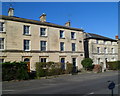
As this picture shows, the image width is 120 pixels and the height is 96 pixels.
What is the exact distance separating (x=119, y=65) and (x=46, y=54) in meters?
18.3

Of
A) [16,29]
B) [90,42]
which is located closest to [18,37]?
[16,29]

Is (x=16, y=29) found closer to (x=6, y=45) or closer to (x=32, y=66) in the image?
(x=6, y=45)

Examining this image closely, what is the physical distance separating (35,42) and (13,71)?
26.0 ft

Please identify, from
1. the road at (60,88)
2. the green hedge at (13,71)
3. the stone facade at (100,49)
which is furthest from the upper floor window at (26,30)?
the stone facade at (100,49)

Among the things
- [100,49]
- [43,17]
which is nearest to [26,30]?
[43,17]

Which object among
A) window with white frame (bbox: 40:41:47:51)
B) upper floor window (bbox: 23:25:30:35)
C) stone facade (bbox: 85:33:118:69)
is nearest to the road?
window with white frame (bbox: 40:41:47:51)

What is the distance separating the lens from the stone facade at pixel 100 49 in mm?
34406

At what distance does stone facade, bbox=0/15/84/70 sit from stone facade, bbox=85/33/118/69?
441 centimetres

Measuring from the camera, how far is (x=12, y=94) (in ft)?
34.4

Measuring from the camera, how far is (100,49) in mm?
36438

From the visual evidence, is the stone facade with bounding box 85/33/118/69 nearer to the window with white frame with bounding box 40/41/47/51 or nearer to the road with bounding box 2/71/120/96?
the window with white frame with bounding box 40/41/47/51

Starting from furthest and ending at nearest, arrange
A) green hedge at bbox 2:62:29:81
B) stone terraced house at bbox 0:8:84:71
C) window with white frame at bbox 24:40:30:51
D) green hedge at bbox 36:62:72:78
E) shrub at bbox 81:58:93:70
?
shrub at bbox 81:58:93:70, window with white frame at bbox 24:40:30:51, stone terraced house at bbox 0:8:84:71, green hedge at bbox 36:62:72:78, green hedge at bbox 2:62:29:81

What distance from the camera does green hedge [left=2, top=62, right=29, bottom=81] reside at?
17497 mm

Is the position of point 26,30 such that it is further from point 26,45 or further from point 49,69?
point 49,69
